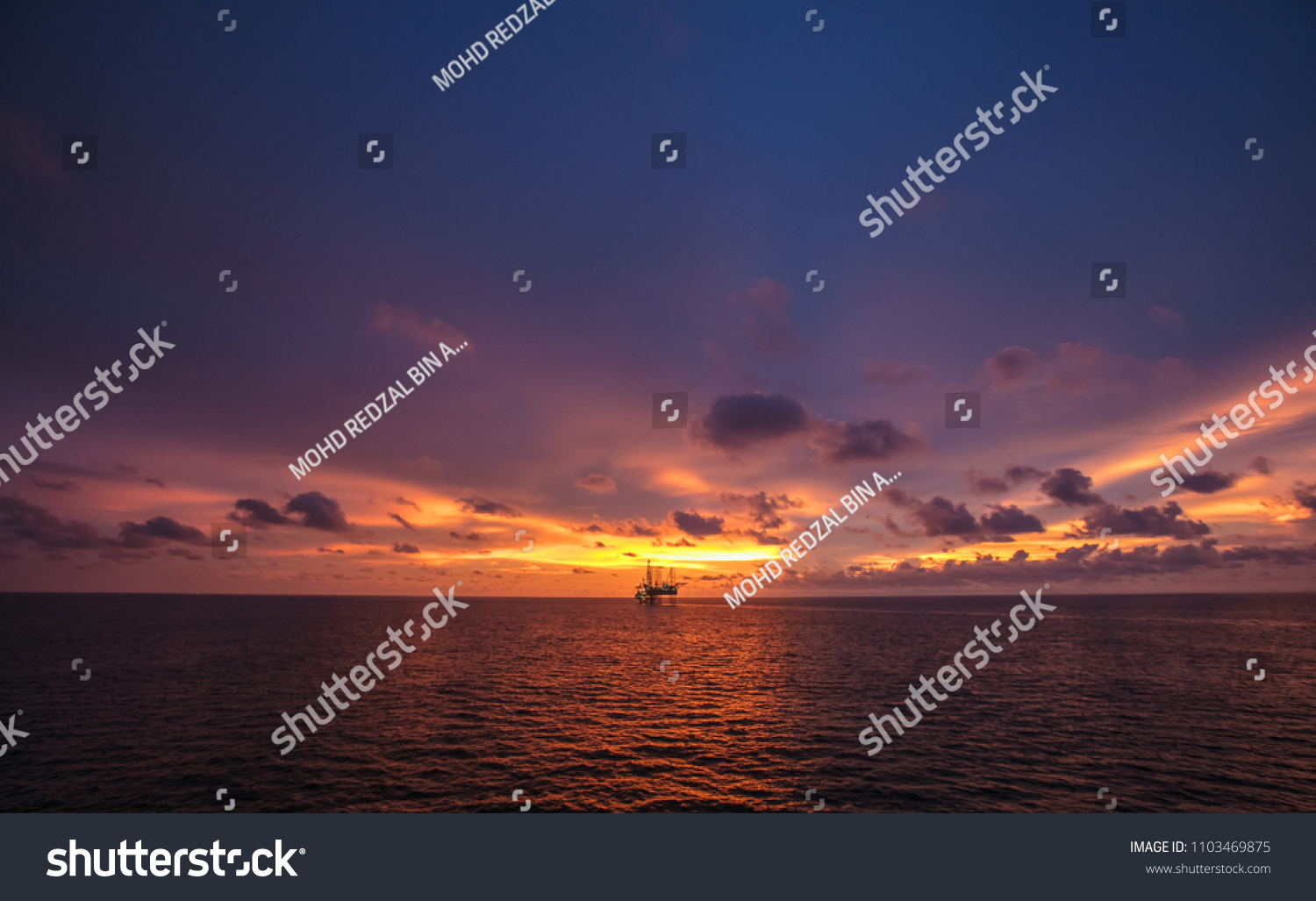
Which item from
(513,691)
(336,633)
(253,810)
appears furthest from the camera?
(336,633)

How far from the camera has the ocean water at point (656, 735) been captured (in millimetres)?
29156

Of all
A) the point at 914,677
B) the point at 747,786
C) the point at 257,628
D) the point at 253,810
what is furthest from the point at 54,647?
the point at 914,677

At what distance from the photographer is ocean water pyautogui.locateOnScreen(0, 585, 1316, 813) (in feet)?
95.7

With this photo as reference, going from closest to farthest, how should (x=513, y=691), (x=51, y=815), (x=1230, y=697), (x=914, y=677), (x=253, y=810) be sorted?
(x=51, y=815) → (x=253, y=810) → (x=1230, y=697) → (x=513, y=691) → (x=914, y=677)

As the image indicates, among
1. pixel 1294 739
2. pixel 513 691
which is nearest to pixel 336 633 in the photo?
pixel 513 691

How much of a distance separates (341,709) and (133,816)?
34090mm

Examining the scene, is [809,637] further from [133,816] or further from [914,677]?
[133,816]

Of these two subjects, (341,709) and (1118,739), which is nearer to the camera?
(1118,739)

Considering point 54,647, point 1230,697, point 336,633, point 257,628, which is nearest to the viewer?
point 1230,697

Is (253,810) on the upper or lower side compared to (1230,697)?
lower

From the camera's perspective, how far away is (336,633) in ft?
390

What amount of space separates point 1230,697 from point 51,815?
78.4m

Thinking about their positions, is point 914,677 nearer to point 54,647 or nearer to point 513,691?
point 513,691

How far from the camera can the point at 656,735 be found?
39.8 metres
